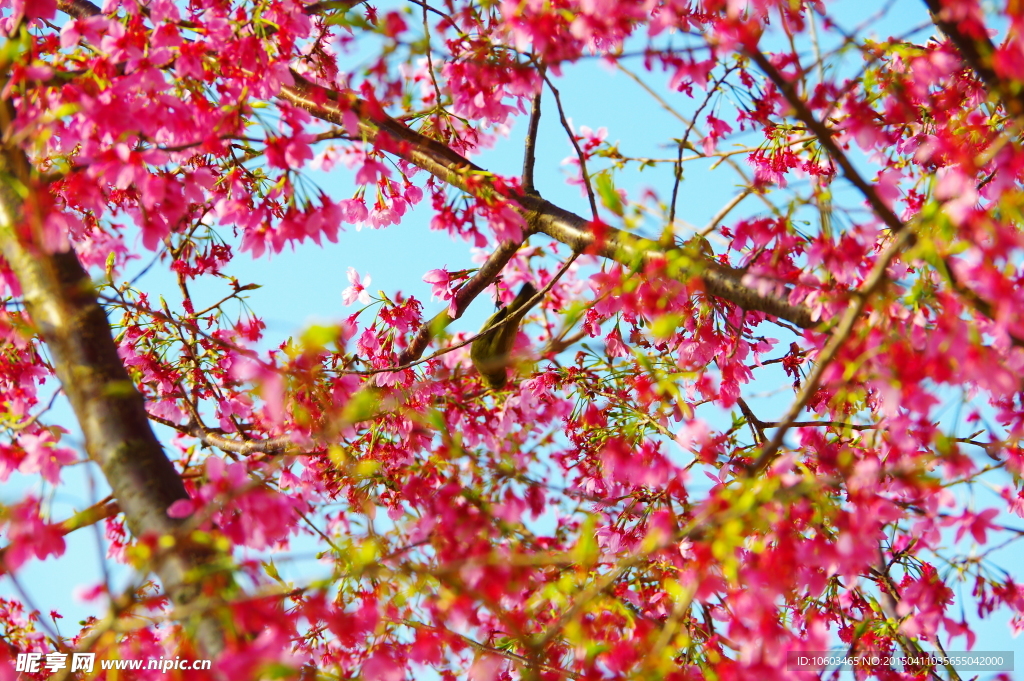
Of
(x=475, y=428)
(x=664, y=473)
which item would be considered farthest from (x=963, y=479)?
(x=475, y=428)

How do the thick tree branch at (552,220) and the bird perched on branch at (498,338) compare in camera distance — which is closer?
the thick tree branch at (552,220)

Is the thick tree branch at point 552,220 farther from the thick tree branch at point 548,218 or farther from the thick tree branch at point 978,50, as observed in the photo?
the thick tree branch at point 978,50

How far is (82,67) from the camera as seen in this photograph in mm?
2531

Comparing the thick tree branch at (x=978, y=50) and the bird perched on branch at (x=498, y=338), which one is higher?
the bird perched on branch at (x=498, y=338)

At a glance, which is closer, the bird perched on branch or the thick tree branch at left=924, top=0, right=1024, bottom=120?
the thick tree branch at left=924, top=0, right=1024, bottom=120

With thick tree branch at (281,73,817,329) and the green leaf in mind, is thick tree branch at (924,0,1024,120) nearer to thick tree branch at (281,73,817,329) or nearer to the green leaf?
thick tree branch at (281,73,817,329)

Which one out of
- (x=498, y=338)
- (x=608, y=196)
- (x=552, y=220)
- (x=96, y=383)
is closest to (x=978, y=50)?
(x=608, y=196)

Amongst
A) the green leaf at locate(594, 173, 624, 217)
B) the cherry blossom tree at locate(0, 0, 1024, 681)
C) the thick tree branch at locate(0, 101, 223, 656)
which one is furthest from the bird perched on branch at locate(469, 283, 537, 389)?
the thick tree branch at locate(0, 101, 223, 656)

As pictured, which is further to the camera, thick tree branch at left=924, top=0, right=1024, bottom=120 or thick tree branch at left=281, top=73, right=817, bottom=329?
thick tree branch at left=281, top=73, right=817, bottom=329

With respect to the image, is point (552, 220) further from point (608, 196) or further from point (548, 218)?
point (608, 196)

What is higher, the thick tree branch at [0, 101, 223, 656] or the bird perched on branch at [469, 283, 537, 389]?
the bird perched on branch at [469, 283, 537, 389]

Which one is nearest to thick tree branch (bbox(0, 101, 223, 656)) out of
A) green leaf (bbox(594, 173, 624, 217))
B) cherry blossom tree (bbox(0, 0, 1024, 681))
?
cherry blossom tree (bbox(0, 0, 1024, 681))

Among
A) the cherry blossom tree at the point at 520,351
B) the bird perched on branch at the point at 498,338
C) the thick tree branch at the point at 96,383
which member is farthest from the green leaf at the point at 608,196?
the bird perched on branch at the point at 498,338

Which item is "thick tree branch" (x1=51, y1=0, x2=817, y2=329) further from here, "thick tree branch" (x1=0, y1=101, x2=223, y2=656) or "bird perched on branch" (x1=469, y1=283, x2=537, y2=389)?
"thick tree branch" (x1=0, y1=101, x2=223, y2=656)
